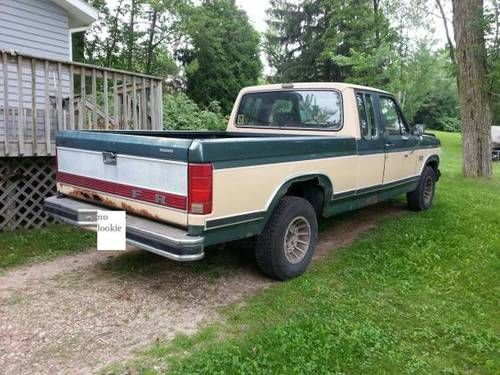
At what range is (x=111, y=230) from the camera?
3.55 metres

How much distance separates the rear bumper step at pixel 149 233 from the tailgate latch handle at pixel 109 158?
0.45 m

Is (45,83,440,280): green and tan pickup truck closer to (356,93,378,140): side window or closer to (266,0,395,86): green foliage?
(356,93,378,140): side window

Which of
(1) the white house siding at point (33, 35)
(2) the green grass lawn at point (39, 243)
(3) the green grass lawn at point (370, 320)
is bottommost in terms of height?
(3) the green grass lawn at point (370, 320)

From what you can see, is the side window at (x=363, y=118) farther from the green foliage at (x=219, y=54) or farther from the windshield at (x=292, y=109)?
the green foliage at (x=219, y=54)

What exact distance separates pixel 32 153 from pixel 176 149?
339 centimetres

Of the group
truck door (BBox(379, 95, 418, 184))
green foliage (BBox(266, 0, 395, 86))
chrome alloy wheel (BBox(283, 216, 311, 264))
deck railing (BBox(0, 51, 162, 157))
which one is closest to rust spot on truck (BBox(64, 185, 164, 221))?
chrome alloy wheel (BBox(283, 216, 311, 264))

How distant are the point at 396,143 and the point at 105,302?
13.6ft

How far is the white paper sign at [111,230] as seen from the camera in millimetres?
3523

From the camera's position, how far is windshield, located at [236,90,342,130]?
505 cm

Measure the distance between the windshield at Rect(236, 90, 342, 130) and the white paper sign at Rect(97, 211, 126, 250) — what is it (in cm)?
261

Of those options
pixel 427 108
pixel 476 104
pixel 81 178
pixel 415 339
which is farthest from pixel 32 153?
pixel 427 108

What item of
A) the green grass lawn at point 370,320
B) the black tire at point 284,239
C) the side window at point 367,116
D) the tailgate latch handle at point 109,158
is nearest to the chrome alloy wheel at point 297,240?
the black tire at point 284,239

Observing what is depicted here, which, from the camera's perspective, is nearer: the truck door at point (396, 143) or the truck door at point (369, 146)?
the truck door at point (369, 146)

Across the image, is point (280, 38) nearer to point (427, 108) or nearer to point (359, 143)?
point (427, 108)
